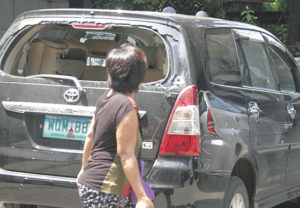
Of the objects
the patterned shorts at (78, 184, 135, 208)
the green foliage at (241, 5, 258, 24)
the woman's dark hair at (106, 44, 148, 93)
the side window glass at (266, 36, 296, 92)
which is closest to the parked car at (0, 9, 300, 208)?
the side window glass at (266, 36, 296, 92)

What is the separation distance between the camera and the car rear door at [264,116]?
207 inches

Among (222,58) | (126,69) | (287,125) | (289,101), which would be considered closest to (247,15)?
(289,101)

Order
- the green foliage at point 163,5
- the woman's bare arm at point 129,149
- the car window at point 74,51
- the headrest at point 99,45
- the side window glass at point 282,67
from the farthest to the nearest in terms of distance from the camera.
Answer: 1. the green foliage at point 163,5
2. the side window glass at point 282,67
3. the headrest at point 99,45
4. the car window at point 74,51
5. the woman's bare arm at point 129,149

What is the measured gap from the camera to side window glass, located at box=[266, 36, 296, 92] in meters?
6.11

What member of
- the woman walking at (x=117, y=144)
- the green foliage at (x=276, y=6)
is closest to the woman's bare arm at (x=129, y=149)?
the woman walking at (x=117, y=144)

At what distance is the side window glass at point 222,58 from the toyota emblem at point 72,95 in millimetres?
933

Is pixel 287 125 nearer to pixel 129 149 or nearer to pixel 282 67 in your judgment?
pixel 282 67

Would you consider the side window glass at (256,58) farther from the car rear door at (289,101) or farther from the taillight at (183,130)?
the taillight at (183,130)

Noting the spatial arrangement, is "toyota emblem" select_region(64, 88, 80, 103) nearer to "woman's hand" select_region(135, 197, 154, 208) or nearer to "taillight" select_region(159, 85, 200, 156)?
"taillight" select_region(159, 85, 200, 156)

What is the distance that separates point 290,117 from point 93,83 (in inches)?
86.8

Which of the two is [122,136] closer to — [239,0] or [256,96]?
[256,96]

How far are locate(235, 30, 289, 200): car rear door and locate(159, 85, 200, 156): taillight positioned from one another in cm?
93

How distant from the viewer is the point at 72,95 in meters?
4.50

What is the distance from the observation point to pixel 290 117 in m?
5.97
